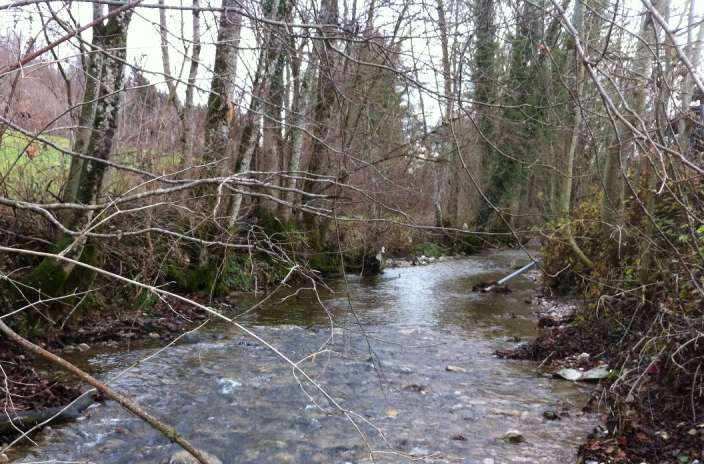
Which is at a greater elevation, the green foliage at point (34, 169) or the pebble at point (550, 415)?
the green foliage at point (34, 169)

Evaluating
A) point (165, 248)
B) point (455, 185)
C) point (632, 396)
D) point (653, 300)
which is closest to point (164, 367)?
point (165, 248)

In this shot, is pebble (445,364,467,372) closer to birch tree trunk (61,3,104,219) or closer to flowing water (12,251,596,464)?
flowing water (12,251,596,464)

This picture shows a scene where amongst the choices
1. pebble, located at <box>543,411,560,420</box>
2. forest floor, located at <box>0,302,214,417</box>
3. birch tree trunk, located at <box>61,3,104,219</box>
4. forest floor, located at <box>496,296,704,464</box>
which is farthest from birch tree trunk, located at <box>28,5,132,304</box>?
forest floor, located at <box>496,296,704,464</box>

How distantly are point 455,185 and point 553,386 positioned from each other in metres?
13.7

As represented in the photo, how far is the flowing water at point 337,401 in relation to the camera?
14.1 ft

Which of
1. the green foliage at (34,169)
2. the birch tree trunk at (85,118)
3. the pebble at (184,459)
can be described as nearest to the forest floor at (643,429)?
the pebble at (184,459)

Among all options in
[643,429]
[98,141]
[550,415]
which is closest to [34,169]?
[98,141]

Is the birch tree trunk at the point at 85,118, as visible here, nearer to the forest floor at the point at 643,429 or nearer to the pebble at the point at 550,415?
the pebble at the point at 550,415

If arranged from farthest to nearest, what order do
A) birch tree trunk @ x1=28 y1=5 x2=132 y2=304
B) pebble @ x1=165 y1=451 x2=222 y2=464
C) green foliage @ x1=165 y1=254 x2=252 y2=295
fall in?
green foliage @ x1=165 y1=254 x2=252 y2=295 → birch tree trunk @ x1=28 y1=5 x2=132 y2=304 → pebble @ x1=165 y1=451 x2=222 y2=464

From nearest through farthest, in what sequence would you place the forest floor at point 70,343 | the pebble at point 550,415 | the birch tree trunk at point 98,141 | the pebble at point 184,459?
1. the pebble at point 184,459
2. the forest floor at point 70,343
3. the pebble at point 550,415
4. the birch tree trunk at point 98,141

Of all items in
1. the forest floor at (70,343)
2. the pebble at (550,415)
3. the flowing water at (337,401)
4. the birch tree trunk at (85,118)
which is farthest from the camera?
the birch tree trunk at (85,118)

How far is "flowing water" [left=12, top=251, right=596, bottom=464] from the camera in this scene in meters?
4.31

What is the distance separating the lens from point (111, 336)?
7.13 m

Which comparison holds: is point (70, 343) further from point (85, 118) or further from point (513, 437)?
point (513, 437)
